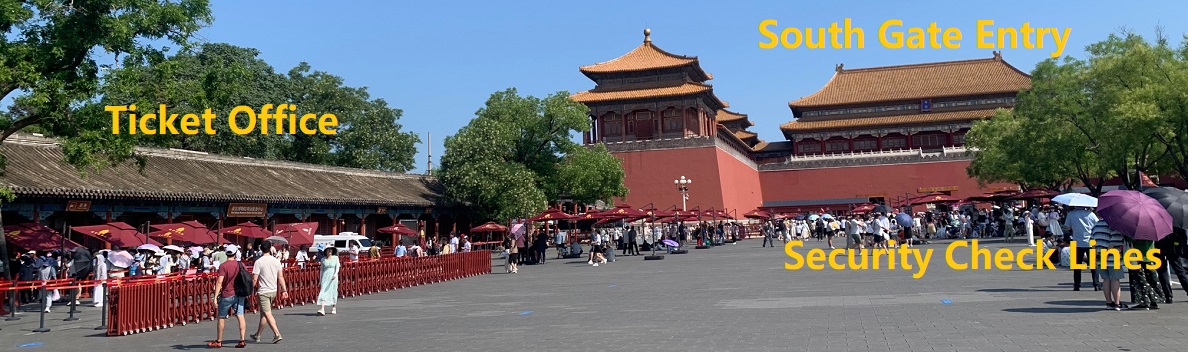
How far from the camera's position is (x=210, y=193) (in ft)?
94.7

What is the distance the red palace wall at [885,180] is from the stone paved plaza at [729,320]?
4683 cm

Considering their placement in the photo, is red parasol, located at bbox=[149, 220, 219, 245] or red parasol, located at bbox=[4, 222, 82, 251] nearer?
red parasol, located at bbox=[4, 222, 82, 251]

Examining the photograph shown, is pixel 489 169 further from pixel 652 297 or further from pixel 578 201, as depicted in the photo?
pixel 652 297

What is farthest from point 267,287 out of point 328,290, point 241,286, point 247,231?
point 247,231

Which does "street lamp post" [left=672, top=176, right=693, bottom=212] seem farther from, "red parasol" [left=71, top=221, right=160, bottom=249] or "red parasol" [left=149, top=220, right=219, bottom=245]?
"red parasol" [left=71, top=221, right=160, bottom=249]

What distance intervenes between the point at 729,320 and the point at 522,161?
34285mm

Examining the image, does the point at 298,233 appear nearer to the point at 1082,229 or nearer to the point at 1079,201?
the point at 1079,201

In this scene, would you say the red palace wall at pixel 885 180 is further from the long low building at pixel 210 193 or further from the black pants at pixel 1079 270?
the black pants at pixel 1079 270

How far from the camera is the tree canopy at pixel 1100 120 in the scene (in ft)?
100

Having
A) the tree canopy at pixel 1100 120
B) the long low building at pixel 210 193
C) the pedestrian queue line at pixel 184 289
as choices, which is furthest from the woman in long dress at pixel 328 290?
the tree canopy at pixel 1100 120

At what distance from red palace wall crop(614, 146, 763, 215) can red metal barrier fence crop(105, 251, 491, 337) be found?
30861 mm

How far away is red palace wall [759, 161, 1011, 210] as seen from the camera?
6375 centimetres

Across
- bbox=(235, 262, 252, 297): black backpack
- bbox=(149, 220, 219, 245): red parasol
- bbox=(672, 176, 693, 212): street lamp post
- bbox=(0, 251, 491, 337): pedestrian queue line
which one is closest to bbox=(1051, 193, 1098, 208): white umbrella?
bbox=(235, 262, 252, 297): black backpack

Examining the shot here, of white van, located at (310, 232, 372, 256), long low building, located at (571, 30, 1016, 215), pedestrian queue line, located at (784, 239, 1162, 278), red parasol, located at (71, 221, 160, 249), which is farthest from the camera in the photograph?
long low building, located at (571, 30, 1016, 215)
